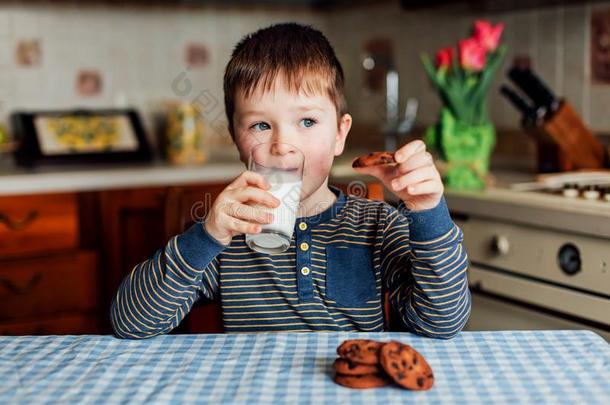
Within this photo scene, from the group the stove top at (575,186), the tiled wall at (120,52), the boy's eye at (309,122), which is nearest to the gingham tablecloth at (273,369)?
the boy's eye at (309,122)

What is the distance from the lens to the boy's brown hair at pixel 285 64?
47.1 inches

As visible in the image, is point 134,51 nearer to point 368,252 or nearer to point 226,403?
point 368,252

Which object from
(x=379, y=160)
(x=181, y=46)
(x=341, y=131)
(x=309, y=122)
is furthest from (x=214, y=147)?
(x=379, y=160)

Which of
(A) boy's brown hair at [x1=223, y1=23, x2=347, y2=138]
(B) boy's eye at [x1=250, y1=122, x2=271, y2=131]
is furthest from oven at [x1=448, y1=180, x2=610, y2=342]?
(B) boy's eye at [x1=250, y1=122, x2=271, y2=131]

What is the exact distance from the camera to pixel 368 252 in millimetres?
1269

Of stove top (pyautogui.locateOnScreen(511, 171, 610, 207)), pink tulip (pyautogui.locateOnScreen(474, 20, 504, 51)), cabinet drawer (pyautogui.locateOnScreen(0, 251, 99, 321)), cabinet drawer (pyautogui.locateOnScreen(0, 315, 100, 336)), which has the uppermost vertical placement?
pink tulip (pyautogui.locateOnScreen(474, 20, 504, 51))

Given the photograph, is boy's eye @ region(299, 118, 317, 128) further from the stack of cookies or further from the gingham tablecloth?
the stack of cookies

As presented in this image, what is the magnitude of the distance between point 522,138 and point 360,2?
1.01 metres

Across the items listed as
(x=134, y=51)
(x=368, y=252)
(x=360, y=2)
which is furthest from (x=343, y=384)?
(x=360, y=2)

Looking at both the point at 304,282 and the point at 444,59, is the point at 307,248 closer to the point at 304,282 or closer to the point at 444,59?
the point at 304,282

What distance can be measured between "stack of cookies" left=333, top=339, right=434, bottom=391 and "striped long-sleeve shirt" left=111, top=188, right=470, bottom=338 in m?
0.26

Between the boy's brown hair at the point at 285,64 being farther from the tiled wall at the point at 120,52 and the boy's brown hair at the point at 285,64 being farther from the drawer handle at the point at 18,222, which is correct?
the tiled wall at the point at 120,52

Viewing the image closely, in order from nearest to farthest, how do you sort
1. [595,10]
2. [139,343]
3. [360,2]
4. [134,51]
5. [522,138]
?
[139,343], [595,10], [522,138], [134,51], [360,2]

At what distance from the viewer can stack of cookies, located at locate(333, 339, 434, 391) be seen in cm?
80
